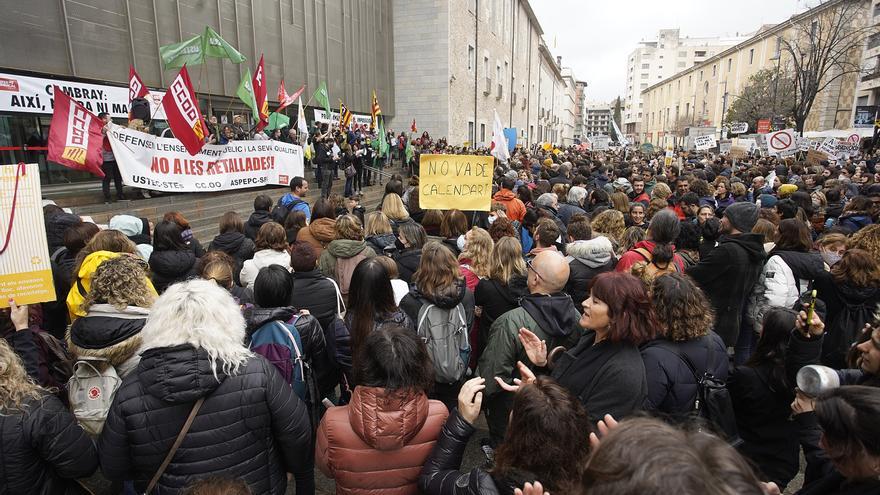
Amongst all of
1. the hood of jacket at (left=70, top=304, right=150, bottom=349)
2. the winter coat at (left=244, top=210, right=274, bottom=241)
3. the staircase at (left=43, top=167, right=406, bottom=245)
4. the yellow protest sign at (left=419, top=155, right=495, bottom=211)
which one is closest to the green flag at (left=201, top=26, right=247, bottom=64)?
the staircase at (left=43, top=167, right=406, bottom=245)

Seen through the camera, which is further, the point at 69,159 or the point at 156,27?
the point at 156,27

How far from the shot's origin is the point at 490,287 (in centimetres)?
357

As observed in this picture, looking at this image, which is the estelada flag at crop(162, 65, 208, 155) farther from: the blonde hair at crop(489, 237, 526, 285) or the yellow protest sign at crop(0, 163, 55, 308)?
the blonde hair at crop(489, 237, 526, 285)

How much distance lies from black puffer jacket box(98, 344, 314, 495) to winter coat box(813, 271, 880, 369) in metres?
3.75

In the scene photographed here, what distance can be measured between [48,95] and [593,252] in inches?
473

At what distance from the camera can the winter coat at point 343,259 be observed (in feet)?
13.4

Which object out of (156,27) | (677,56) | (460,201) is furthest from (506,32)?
(677,56)

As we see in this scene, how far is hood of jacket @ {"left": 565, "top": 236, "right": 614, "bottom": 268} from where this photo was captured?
406cm

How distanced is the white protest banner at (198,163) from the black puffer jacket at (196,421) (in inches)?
272

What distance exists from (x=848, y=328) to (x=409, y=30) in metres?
26.7

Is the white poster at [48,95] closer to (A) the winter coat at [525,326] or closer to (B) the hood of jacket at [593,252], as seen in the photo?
(B) the hood of jacket at [593,252]

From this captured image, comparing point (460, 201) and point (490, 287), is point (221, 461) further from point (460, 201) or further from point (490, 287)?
point (460, 201)

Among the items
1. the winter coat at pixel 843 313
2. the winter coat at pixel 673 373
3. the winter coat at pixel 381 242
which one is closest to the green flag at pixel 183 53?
the winter coat at pixel 381 242

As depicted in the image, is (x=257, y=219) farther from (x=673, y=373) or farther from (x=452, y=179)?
(x=673, y=373)
